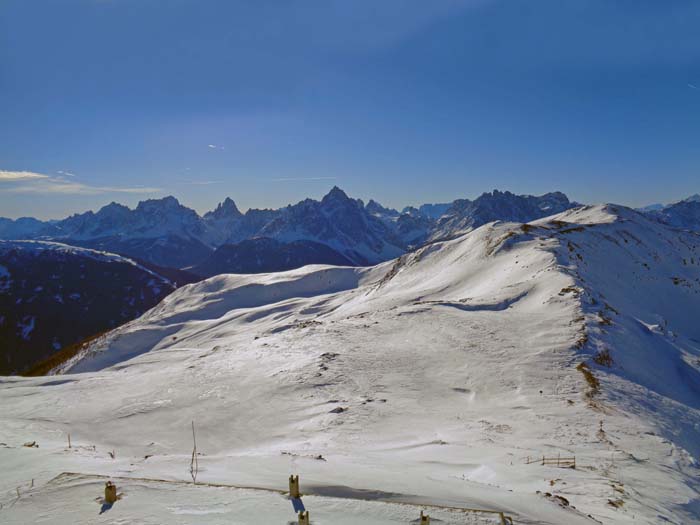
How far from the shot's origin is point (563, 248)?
4353cm

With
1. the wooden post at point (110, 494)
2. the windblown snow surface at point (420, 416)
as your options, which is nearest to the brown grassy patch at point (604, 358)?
the windblown snow surface at point (420, 416)

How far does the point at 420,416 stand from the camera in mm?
16750

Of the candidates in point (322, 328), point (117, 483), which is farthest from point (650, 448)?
point (322, 328)

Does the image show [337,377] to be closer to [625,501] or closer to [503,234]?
[625,501]

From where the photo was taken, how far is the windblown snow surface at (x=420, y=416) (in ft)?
22.7

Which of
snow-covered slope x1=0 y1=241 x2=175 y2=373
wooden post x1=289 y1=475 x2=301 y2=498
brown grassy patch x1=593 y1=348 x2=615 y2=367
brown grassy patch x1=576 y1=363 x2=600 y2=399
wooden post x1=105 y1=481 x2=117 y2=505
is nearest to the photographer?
wooden post x1=105 y1=481 x2=117 y2=505

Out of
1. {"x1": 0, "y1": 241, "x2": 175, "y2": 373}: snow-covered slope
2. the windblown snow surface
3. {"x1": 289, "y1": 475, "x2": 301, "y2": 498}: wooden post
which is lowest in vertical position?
{"x1": 0, "y1": 241, "x2": 175, "y2": 373}: snow-covered slope

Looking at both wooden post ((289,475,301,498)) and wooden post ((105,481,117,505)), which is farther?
wooden post ((289,475,301,498))

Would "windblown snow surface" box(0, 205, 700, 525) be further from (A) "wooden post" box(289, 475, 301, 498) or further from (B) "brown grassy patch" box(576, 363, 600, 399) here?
(A) "wooden post" box(289, 475, 301, 498)

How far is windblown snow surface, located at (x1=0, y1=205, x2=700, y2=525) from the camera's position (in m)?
6.93

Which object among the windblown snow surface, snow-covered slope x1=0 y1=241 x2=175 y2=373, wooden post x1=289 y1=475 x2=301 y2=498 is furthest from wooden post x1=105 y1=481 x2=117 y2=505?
snow-covered slope x1=0 y1=241 x2=175 y2=373

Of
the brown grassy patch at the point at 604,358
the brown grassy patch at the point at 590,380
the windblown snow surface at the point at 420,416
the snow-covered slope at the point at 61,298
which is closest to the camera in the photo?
the windblown snow surface at the point at 420,416

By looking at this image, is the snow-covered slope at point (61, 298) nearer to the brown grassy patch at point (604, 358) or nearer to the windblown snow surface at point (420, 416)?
the windblown snow surface at point (420, 416)

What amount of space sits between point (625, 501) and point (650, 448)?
17.9 feet
